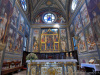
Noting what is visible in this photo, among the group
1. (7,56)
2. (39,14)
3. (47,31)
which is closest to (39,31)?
(47,31)

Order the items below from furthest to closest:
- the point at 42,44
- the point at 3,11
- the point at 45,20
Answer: the point at 45,20, the point at 42,44, the point at 3,11

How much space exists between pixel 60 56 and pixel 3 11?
11.7 m

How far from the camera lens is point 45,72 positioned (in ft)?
14.4

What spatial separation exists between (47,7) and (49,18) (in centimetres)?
283

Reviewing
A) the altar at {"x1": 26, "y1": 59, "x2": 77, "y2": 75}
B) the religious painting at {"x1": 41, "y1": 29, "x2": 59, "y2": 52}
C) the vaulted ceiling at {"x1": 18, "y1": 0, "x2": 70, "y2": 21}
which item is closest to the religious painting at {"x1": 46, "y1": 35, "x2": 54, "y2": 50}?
the religious painting at {"x1": 41, "y1": 29, "x2": 59, "y2": 52}

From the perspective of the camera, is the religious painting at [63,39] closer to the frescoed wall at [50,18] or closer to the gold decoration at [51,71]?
the frescoed wall at [50,18]

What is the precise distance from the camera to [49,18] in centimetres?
1652

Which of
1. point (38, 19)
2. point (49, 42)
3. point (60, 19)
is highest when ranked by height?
point (38, 19)

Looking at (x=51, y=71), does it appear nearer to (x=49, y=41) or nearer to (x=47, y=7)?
(x=49, y=41)

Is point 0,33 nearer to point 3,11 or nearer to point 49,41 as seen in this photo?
point 3,11

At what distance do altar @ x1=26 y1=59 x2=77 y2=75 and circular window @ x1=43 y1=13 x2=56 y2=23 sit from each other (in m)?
12.8

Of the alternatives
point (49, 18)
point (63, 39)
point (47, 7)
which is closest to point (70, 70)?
point (63, 39)

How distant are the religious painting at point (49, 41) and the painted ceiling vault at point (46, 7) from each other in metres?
4.37

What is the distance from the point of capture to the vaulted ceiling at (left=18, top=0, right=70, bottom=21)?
50.1ft
